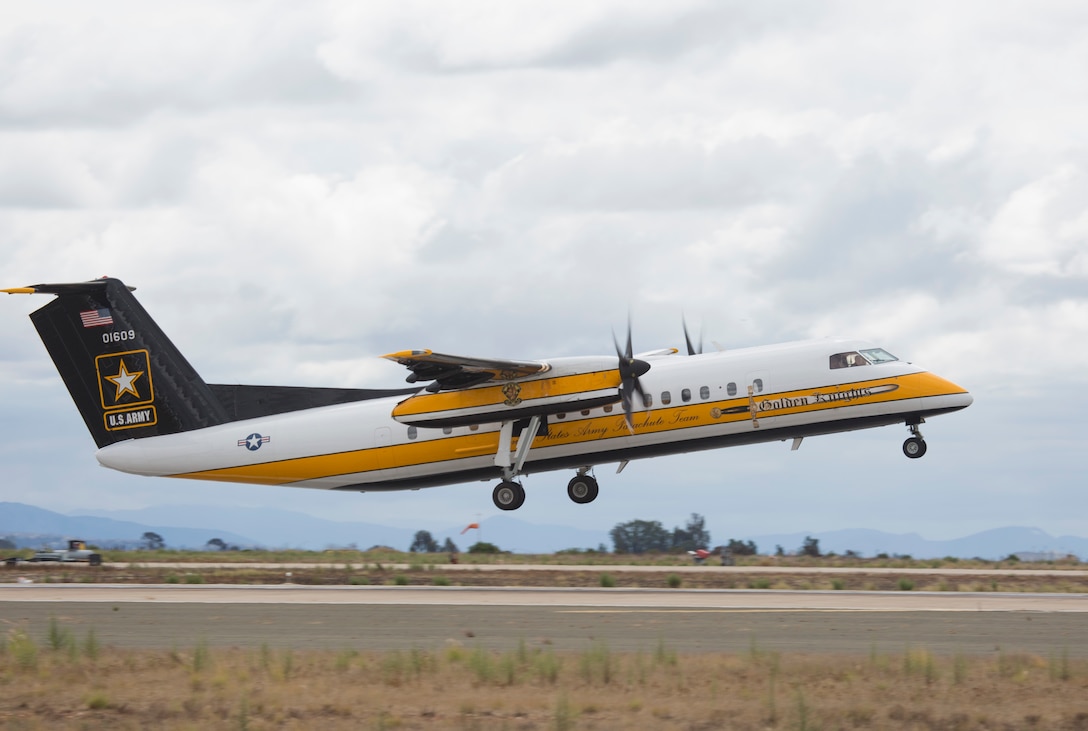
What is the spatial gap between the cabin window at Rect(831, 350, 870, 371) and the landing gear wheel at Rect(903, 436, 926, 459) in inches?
109

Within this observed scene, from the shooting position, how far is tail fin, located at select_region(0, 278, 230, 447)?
34.7 metres

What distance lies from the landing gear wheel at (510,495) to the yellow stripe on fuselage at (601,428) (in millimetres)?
1164

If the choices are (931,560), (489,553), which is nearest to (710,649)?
(931,560)

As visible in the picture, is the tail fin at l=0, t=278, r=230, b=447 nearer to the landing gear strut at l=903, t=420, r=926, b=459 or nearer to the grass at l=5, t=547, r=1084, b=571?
the grass at l=5, t=547, r=1084, b=571

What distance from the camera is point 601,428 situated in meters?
31.9

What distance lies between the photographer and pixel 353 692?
1429 cm

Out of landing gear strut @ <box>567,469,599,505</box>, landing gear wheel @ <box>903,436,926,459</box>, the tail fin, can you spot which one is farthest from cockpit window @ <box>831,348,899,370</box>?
the tail fin

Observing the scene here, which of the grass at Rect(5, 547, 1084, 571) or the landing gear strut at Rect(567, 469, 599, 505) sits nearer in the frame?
the landing gear strut at Rect(567, 469, 599, 505)

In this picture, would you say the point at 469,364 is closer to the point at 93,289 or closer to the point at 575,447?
the point at 575,447

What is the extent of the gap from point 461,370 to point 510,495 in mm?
4173

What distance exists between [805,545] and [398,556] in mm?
22077

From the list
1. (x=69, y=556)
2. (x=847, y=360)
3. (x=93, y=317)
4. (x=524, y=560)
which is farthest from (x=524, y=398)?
(x=69, y=556)

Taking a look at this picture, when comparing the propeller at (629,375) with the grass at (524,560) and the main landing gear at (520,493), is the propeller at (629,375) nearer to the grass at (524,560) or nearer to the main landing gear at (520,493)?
the main landing gear at (520,493)

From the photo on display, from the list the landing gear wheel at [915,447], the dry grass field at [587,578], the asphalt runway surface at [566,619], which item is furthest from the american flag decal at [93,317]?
the landing gear wheel at [915,447]
